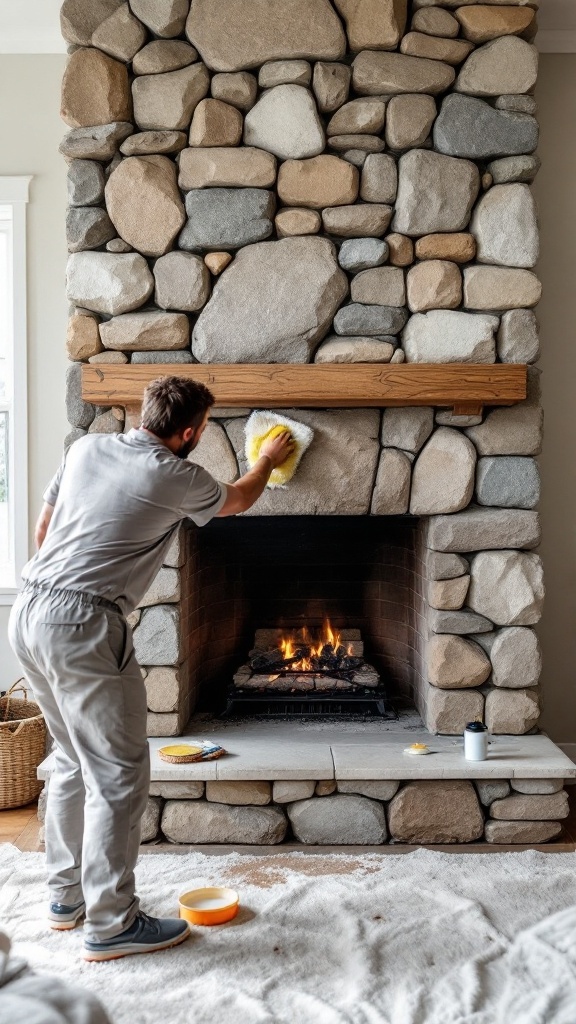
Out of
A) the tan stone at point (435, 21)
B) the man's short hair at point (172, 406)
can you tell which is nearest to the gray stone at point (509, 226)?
the tan stone at point (435, 21)

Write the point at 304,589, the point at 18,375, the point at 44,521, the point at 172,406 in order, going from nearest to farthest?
the point at 172,406
the point at 44,521
the point at 18,375
the point at 304,589

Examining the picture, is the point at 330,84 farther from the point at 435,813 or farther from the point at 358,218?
the point at 435,813

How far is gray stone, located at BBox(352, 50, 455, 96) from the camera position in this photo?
10.4ft

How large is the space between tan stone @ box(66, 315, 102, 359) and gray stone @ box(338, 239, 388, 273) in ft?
2.91

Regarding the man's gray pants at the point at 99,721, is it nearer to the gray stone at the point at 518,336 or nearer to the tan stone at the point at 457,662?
the tan stone at the point at 457,662

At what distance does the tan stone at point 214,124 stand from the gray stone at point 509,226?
2.96ft

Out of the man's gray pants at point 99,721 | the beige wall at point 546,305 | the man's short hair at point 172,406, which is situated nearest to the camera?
the man's gray pants at point 99,721

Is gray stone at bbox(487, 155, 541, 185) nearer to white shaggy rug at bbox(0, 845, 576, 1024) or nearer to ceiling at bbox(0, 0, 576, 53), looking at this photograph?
ceiling at bbox(0, 0, 576, 53)

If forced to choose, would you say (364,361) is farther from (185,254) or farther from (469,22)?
(469,22)

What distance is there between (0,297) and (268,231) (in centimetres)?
143

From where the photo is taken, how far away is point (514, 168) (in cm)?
318

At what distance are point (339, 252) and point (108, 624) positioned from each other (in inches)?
64.3

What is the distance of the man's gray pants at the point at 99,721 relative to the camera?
2.23m

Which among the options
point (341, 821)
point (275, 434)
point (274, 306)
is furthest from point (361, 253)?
point (341, 821)
